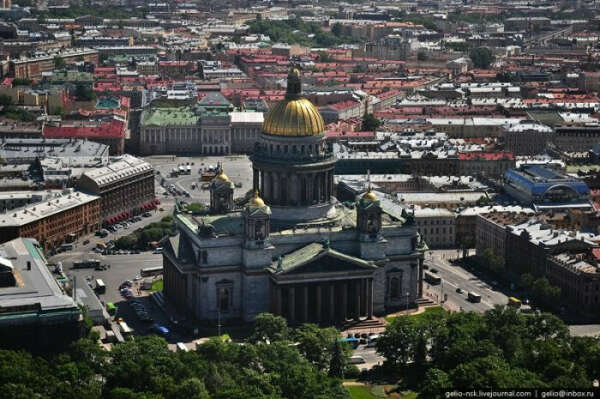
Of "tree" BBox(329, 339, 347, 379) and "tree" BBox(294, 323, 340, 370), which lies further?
"tree" BBox(294, 323, 340, 370)

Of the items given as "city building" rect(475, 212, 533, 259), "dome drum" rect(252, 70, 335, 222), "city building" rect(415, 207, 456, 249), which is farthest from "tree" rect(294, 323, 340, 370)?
"city building" rect(415, 207, 456, 249)

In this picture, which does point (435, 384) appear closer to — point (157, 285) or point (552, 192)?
point (157, 285)

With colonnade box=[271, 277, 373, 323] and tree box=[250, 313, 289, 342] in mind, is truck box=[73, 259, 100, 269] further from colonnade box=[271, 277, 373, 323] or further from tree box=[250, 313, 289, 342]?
tree box=[250, 313, 289, 342]

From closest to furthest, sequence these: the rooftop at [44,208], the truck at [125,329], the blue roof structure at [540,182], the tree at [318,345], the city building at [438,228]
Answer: the tree at [318,345], the truck at [125,329], the rooftop at [44,208], the city building at [438,228], the blue roof structure at [540,182]

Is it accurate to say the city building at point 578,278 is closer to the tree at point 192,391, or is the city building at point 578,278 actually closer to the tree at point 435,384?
the tree at point 435,384

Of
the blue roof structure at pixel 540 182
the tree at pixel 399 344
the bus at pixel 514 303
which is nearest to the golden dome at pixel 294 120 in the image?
the bus at pixel 514 303

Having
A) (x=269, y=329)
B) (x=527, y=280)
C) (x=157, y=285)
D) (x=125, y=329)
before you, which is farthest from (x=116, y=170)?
(x=269, y=329)
